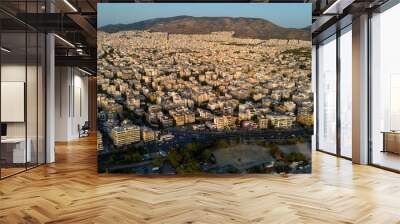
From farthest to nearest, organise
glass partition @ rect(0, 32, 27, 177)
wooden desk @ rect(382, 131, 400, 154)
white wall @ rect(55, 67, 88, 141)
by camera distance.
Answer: white wall @ rect(55, 67, 88, 141)
wooden desk @ rect(382, 131, 400, 154)
glass partition @ rect(0, 32, 27, 177)

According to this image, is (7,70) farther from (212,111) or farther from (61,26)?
(212,111)

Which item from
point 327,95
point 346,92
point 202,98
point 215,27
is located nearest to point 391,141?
point 346,92

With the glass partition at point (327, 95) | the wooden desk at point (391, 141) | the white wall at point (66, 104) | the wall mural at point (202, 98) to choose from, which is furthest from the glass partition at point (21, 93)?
the white wall at point (66, 104)

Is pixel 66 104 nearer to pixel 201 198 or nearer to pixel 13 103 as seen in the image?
pixel 13 103

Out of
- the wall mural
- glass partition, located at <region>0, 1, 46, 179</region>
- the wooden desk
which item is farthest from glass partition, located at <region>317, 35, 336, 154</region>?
glass partition, located at <region>0, 1, 46, 179</region>

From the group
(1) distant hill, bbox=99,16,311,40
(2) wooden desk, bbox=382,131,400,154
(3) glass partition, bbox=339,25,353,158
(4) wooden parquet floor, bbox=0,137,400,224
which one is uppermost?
(1) distant hill, bbox=99,16,311,40

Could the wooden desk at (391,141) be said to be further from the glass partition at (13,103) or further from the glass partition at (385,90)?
→ the glass partition at (13,103)

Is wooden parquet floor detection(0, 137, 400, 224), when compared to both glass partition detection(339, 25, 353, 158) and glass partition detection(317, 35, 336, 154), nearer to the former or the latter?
glass partition detection(339, 25, 353, 158)
